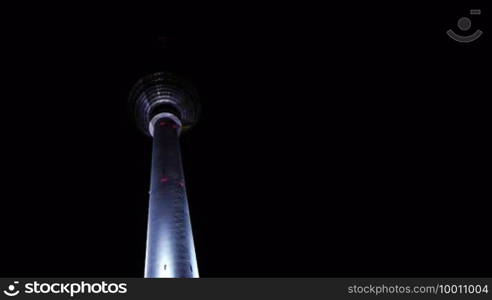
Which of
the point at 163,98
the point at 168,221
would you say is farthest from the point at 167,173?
the point at 163,98

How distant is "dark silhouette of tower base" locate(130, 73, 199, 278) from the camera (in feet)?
119

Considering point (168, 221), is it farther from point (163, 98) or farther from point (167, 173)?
point (163, 98)

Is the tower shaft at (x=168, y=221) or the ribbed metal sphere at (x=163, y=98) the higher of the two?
the ribbed metal sphere at (x=163, y=98)

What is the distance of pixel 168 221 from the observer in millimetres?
39219

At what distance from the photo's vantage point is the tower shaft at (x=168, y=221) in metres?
35.6

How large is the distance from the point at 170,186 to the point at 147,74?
1821cm

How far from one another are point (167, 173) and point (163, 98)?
14103 mm

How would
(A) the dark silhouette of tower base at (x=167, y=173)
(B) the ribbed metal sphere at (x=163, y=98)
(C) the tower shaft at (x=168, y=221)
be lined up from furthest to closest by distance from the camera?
1. (B) the ribbed metal sphere at (x=163, y=98)
2. (A) the dark silhouette of tower base at (x=167, y=173)
3. (C) the tower shaft at (x=168, y=221)

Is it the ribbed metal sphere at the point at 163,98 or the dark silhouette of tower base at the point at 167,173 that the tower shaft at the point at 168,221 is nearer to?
the dark silhouette of tower base at the point at 167,173

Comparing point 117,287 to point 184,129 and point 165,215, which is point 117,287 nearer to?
point 165,215

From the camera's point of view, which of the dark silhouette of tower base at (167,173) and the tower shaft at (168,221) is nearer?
the tower shaft at (168,221)

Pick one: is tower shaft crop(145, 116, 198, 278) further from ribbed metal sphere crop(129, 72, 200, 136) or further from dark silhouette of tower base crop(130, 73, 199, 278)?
ribbed metal sphere crop(129, 72, 200, 136)

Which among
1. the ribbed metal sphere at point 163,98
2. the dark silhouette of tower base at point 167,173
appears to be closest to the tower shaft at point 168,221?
the dark silhouette of tower base at point 167,173

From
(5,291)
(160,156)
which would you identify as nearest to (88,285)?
(5,291)
